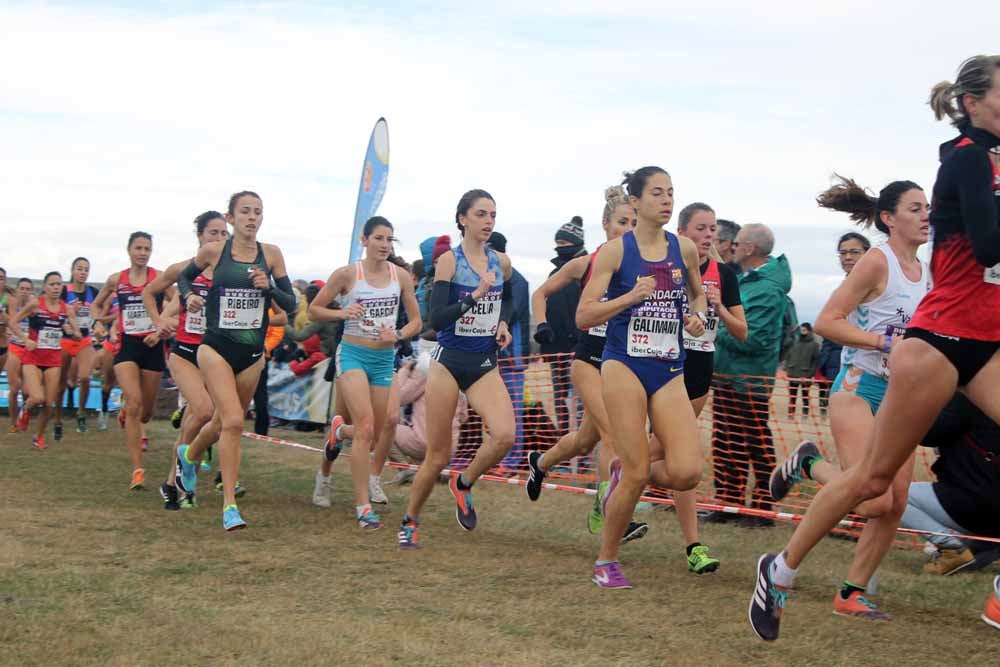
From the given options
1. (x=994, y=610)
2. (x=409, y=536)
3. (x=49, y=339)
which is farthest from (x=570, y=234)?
(x=49, y=339)

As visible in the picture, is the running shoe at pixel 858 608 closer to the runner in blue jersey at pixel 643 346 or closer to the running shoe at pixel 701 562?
the runner in blue jersey at pixel 643 346

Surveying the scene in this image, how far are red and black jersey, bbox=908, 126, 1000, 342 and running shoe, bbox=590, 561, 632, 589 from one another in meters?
2.36

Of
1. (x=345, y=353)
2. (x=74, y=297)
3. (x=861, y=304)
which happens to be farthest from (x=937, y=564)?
(x=74, y=297)

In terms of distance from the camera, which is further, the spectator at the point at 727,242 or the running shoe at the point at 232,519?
the spectator at the point at 727,242

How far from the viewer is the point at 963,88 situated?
4.45 meters

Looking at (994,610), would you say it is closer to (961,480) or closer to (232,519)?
(961,480)

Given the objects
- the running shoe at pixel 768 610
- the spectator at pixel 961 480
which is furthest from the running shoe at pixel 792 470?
the running shoe at pixel 768 610

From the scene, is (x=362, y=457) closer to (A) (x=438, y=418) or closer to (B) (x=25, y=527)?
(A) (x=438, y=418)

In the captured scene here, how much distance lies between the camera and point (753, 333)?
912cm

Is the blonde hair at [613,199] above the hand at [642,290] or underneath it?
above

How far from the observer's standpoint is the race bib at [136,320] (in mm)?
10547

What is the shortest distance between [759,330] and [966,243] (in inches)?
187

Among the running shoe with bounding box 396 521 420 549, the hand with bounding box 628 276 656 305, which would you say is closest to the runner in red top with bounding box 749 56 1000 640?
the hand with bounding box 628 276 656 305

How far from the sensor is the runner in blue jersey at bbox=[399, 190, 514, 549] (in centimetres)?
733
